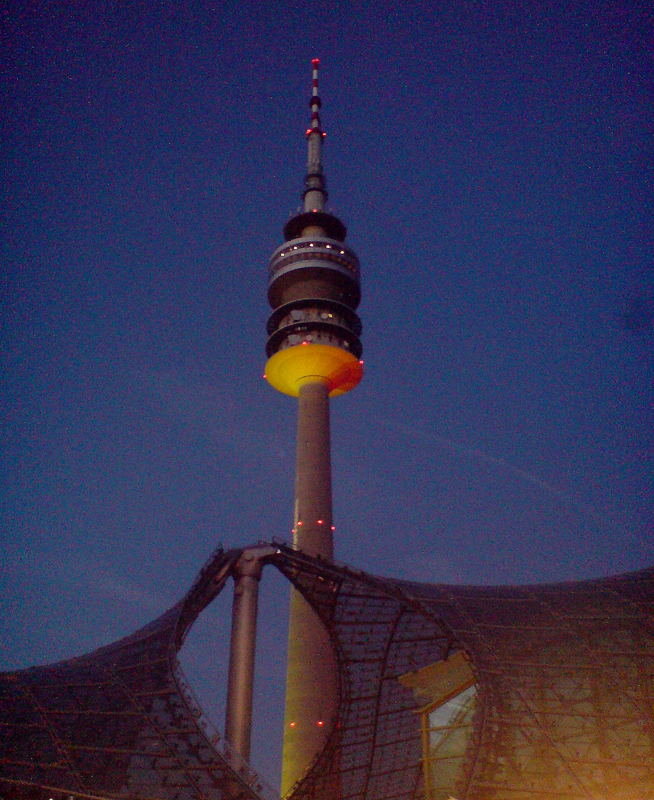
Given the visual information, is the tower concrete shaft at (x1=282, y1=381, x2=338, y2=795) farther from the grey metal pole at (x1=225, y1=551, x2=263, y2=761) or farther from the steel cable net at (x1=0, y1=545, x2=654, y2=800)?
the steel cable net at (x1=0, y1=545, x2=654, y2=800)

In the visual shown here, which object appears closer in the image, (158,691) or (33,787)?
(33,787)

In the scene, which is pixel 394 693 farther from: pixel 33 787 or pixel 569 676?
pixel 33 787

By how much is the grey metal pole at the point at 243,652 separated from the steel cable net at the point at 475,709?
1.38m

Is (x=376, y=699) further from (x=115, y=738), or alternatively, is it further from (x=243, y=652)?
(x=115, y=738)

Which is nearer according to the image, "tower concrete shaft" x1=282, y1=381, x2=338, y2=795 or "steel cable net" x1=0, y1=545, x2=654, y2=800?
"steel cable net" x1=0, y1=545, x2=654, y2=800

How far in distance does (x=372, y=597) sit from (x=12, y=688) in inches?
855

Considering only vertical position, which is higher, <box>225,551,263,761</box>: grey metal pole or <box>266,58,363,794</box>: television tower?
<box>266,58,363,794</box>: television tower

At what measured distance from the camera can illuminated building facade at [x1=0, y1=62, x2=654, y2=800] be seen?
3128 cm

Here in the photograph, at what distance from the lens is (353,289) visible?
83.6 meters

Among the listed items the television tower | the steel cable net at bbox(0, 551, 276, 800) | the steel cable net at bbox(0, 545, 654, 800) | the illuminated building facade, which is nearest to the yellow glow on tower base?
the television tower

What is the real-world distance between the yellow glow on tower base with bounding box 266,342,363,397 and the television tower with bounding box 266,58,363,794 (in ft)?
0.37

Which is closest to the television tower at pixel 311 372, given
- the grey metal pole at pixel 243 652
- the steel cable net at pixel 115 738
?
the grey metal pole at pixel 243 652

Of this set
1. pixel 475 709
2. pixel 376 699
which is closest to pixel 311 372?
pixel 376 699

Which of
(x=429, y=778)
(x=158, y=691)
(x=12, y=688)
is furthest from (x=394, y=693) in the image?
(x=12, y=688)
